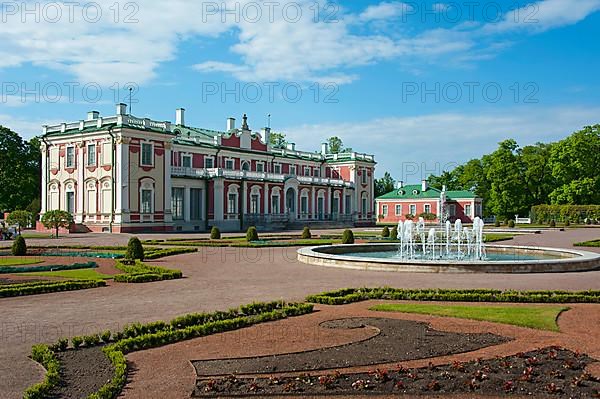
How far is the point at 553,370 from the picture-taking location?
6668 mm

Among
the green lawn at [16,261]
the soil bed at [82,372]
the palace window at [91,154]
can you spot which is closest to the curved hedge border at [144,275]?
Answer: the green lawn at [16,261]

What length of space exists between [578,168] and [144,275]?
192 feet

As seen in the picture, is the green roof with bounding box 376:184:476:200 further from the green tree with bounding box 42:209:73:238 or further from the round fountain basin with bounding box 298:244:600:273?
the round fountain basin with bounding box 298:244:600:273

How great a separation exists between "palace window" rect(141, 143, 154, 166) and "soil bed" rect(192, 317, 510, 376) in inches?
1423

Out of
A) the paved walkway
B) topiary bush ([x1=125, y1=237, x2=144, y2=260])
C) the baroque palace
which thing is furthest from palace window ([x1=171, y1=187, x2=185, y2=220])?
the paved walkway

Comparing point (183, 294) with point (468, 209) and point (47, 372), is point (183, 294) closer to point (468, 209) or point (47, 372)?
point (47, 372)

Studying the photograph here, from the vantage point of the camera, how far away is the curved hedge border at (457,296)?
38.7 feet

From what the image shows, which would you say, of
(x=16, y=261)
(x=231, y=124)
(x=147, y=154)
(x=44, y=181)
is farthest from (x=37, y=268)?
(x=231, y=124)

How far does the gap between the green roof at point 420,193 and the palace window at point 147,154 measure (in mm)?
40860

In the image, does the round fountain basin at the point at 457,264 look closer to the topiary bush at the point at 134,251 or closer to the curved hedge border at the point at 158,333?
the topiary bush at the point at 134,251

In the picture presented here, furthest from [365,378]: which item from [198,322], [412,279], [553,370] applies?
[412,279]

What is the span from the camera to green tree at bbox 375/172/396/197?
97688 millimetres

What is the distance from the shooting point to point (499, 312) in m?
10.4

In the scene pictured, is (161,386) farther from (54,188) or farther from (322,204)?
(322,204)
